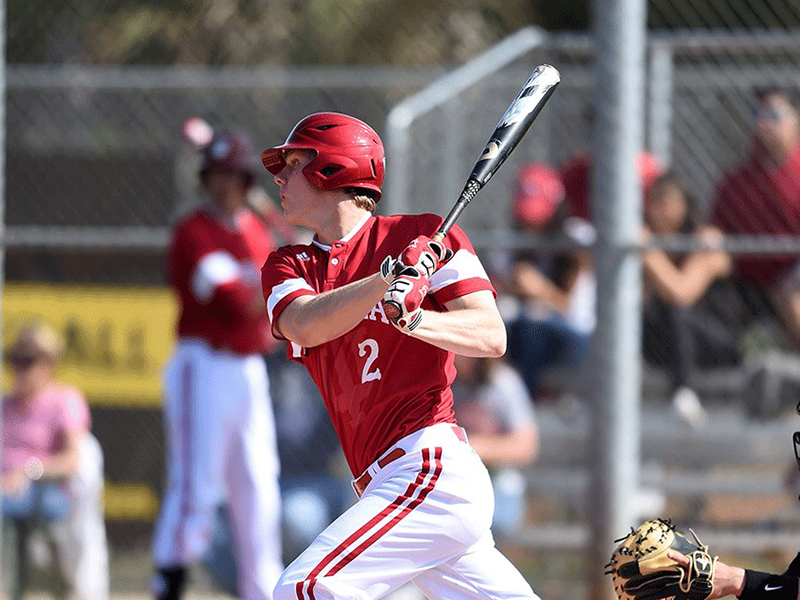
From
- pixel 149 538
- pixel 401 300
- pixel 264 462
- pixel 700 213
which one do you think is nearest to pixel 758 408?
pixel 700 213

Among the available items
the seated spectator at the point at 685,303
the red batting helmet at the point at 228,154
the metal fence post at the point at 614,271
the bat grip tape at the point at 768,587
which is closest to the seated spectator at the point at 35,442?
the red batting helmet at the point at 228,154

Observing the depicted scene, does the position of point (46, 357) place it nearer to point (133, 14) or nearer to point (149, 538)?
point (149, 538)

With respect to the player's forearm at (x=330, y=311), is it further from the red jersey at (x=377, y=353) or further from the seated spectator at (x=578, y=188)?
the seated spectator at (x=578, y=188)

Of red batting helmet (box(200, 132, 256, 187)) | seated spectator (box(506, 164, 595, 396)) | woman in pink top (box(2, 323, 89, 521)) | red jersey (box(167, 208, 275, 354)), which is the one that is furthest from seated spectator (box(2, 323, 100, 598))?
seated spectator (box(506, 164, 595, 396))

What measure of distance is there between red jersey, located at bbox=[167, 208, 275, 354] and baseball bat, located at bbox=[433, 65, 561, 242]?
256cm

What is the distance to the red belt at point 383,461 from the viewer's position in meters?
3.51

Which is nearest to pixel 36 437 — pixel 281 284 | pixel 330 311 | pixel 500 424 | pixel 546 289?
pixel 500 424

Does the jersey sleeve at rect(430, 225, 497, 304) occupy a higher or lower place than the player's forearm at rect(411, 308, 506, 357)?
higher

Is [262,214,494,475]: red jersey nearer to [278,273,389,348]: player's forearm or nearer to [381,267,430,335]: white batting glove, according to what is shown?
[278,273,389,348]: player's forearm

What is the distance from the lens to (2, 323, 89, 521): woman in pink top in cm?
656

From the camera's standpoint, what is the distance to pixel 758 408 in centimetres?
651

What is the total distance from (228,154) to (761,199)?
2.32 metres

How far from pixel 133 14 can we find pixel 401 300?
9.71 meters

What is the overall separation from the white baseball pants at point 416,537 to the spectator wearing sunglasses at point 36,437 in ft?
11.3
